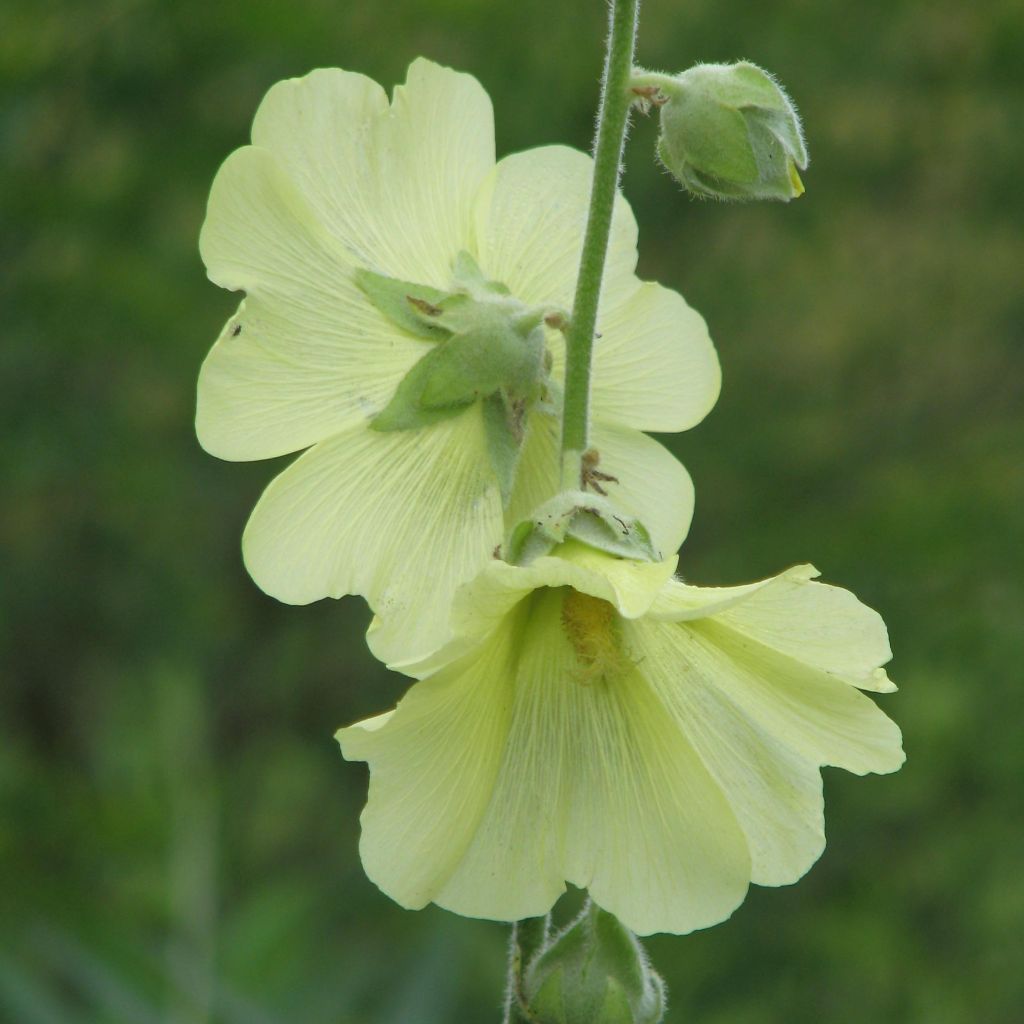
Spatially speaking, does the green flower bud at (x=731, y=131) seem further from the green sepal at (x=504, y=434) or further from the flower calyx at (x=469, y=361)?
the green sepal at (x=504, y=434)

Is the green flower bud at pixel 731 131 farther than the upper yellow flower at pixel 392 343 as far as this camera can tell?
No

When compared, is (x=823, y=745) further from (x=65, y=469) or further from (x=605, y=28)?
(x=605, y=28)

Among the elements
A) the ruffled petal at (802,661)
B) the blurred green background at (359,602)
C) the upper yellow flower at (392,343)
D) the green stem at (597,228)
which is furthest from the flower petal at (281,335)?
the blurred green background at (359,602)

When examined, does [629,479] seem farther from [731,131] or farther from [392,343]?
[731,131]

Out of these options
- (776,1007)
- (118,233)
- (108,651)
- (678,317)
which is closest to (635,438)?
(678,317)

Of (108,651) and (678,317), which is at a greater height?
(678,317)

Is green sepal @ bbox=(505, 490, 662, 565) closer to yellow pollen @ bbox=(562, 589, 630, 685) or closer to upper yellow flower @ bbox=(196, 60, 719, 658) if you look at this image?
yellow pollen @ bbox=(562, 589, 630, 685)

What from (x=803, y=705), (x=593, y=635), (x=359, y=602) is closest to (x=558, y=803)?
(x=593, y=635)
